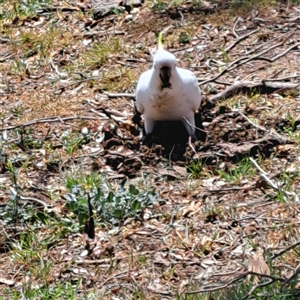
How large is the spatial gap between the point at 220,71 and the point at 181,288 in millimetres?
2360

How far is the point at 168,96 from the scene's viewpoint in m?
4.52

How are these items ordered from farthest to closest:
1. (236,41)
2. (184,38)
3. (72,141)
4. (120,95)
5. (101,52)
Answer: (184,38) → (101,52) → (236,41) → (120,95) → (72,141)

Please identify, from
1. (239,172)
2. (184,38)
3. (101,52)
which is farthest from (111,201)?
(184,38)

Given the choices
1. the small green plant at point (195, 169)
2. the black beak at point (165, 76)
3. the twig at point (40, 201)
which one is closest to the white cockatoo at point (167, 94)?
the black beak at point (165, 76)

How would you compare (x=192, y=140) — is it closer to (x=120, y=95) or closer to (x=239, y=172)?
(x=239, y=172)

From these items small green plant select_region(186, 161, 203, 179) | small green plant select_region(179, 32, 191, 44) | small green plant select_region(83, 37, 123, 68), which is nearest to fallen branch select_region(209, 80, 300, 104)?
small green plant select_region(186, 161, 203, 179)

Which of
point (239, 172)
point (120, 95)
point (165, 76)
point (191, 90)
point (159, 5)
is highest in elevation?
point (165, 76)

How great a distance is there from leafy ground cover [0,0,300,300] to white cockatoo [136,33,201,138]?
108 millimetres

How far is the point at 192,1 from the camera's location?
6.45m

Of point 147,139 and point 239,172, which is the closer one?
point 239,172

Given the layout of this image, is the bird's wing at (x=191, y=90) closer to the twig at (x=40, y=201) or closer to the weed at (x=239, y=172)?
the weed at (x=239, y=172)

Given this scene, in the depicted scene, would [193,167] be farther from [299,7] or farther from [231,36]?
[299,7]

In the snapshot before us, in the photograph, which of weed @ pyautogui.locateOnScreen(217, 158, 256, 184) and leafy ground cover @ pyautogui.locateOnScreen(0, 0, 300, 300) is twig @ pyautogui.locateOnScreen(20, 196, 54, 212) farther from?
weed @ pyautogui.locateOnScreen(217, 158, 256, 184)

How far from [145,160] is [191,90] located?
48 centimetres
